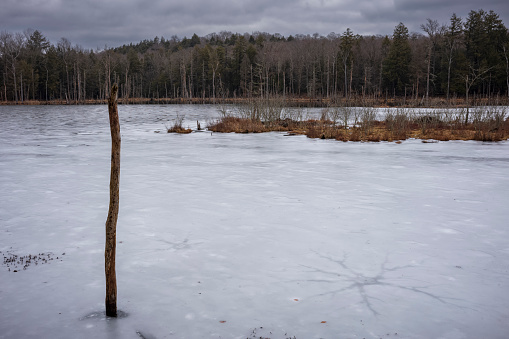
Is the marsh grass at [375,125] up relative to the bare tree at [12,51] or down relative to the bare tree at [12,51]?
down

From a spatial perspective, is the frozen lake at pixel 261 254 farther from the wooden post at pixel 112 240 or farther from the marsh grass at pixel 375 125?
the marsh grass at pixel 375 125

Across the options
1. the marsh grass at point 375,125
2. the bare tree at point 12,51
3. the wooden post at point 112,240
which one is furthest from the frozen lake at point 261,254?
the bare tree at point 12,51

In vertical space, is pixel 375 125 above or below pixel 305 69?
below

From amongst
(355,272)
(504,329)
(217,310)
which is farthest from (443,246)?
(217,310)

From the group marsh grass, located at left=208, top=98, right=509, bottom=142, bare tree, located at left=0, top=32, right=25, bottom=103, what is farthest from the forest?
marsh grass, located at left=208, top=98, right=509, bottom=142

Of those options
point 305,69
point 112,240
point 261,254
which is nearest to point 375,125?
point 261,254

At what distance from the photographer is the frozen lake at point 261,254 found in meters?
3.73

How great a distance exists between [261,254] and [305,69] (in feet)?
308

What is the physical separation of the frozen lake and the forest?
48271 mm

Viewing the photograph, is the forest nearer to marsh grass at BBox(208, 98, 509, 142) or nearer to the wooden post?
marsh grass at BBox(208, 98, 509, 142)

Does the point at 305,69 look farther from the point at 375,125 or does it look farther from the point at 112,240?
the point at 112,240

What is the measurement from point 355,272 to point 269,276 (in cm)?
100

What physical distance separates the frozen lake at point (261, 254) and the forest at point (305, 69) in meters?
48.3

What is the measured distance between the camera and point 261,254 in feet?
17.5
